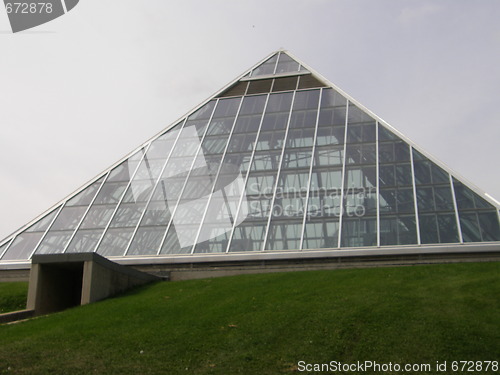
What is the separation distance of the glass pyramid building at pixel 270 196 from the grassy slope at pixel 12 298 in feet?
8.44

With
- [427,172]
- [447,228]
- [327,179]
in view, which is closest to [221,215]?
[327,179]

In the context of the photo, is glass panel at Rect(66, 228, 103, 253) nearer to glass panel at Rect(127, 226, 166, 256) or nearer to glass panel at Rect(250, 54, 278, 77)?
glass panel at Rect(127, 226, 166, 256)

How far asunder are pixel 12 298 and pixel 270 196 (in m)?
10.3

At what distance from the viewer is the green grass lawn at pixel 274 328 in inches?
423

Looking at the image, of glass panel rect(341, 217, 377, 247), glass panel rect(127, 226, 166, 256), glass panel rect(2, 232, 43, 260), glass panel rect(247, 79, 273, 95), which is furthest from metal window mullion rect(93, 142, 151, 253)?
glass panel rect(341, 217, 377, 247)

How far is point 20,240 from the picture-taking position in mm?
22516

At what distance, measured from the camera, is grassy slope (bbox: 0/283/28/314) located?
56.4 feet

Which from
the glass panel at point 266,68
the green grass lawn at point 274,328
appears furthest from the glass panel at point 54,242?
the glass panel at point 266,68

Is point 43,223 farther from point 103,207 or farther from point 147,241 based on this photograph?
point 147,241

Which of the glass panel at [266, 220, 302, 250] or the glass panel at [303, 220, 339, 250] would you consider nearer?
the glass panel at [303, 220, 339, 250]

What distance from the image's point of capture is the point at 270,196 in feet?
72.7

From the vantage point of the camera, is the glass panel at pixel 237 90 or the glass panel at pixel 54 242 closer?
the glass panel at pixel 54 242

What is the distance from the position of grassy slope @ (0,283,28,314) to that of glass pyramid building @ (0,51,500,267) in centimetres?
257

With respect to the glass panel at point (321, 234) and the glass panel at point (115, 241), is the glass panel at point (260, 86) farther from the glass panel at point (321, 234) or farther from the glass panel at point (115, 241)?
the glass panel at point (115, 241)
